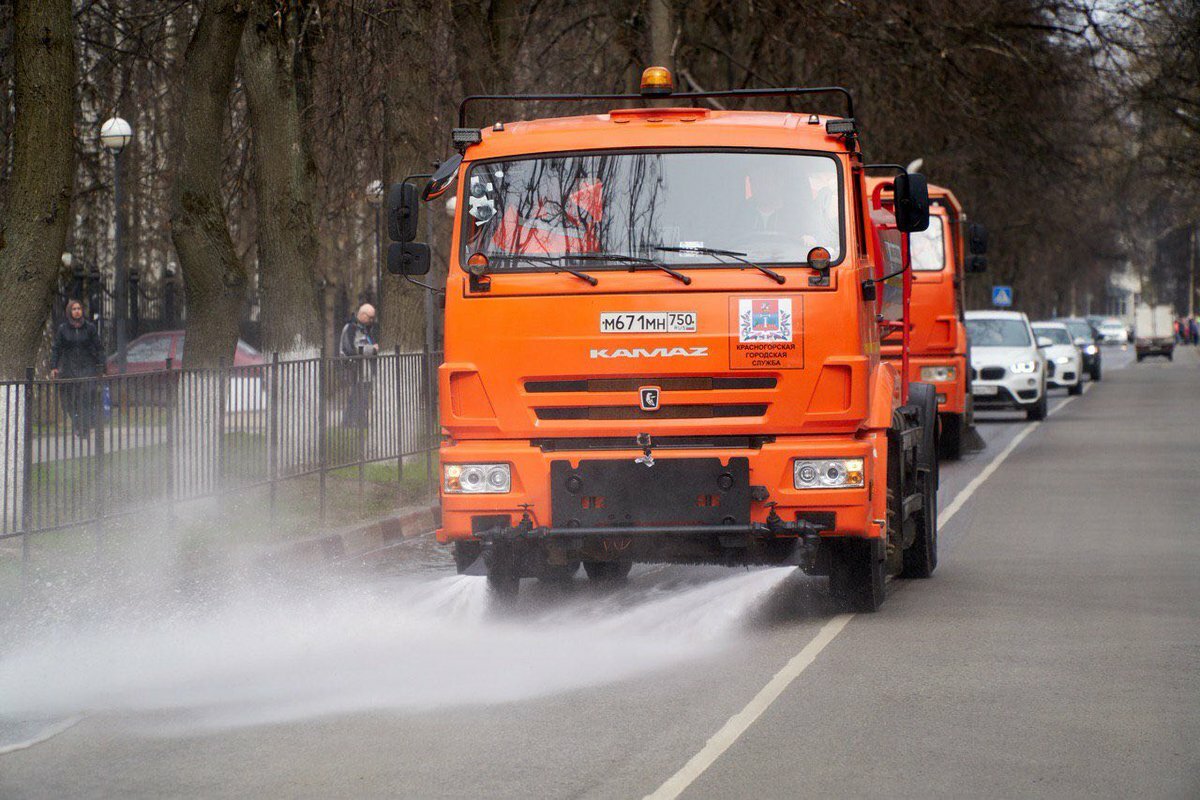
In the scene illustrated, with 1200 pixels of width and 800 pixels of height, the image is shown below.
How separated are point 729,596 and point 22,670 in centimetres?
397

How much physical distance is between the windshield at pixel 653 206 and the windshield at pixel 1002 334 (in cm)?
2163

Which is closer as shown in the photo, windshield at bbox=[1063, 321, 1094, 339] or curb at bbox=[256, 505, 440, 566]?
curb at bbox=[256, 505, 440, 566]

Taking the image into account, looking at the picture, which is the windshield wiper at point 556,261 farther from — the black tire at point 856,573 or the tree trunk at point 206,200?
the tree trunk at point 206,200

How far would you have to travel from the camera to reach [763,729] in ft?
23.0

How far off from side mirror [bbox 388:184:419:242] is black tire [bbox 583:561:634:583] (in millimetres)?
2689

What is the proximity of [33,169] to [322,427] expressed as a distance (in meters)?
3.38

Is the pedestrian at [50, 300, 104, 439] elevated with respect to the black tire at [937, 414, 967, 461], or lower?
elevated

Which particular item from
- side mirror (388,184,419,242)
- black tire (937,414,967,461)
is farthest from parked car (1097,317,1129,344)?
side mirror (388,184,419,242)

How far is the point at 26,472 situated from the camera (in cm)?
1073

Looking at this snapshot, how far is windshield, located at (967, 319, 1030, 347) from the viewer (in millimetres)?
30766

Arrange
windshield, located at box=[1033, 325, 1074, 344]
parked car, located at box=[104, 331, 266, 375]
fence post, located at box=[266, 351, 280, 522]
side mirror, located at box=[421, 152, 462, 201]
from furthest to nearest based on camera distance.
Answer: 1. windshield, located at box=[1033, 325, 1074, 344]
2. parked car, located at box=[104, 331, 266, 375]
3. fence post, located at box=[266, 351, 280, 522]
4. side mirror, located at box=[421, 152, 462, 201]

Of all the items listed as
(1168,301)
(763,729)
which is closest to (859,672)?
(763,729)

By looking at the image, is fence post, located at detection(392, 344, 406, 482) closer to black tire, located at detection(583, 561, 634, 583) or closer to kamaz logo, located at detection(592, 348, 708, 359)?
black tire, located at detection(583, 561, 634, 583)

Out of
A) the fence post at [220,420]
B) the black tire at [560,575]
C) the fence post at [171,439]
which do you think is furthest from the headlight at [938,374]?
the fence post at [171,439]
